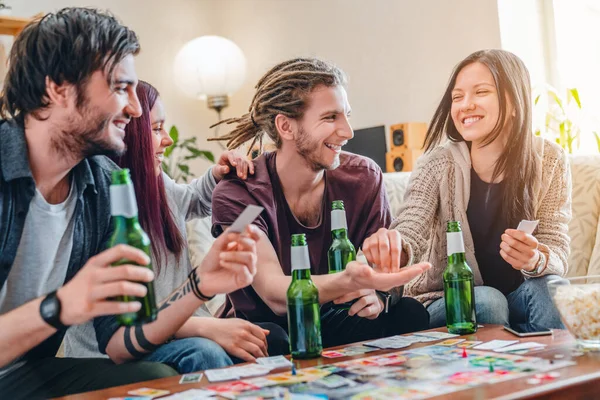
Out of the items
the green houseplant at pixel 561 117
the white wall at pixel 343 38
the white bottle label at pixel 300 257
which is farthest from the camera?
the white wall at pixel 343 38

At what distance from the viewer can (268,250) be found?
5.81ft

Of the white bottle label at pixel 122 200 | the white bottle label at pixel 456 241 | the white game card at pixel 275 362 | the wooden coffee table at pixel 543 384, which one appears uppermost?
the white bottle label at pixel 122 200

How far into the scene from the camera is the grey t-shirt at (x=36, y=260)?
1.40 meters

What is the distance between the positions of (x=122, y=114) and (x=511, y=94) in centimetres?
120

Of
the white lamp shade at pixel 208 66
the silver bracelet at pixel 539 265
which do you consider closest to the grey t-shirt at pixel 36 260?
the silver bracelet at pixel 539 265

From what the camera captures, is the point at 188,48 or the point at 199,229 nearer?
the point at 199,229

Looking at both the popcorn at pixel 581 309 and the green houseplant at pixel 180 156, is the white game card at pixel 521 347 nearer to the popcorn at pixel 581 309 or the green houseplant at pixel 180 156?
the popcorn at pixel 581 309

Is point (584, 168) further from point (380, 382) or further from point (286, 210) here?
point (380, 382)

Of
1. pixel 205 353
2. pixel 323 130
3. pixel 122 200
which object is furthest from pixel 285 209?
pixel 122 200

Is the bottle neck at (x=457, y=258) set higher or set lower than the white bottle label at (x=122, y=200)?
lower

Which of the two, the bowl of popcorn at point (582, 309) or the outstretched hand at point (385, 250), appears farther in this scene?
the outstretched hand at point (385, 250)

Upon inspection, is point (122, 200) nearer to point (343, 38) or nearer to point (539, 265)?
point (539, 265)

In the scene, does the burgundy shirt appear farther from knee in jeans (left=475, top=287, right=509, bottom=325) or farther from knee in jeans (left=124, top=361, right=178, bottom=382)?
knee in jeans (left=124, top=361, right=178, bottom=382)

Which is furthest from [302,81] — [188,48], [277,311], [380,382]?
[188,48]
